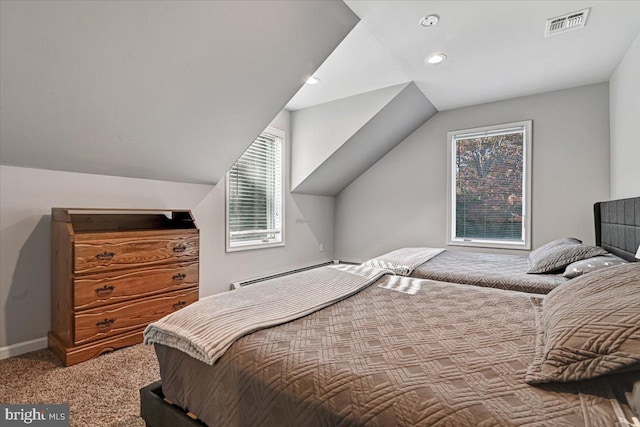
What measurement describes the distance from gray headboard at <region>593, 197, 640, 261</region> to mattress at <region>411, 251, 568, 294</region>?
0.51 metres

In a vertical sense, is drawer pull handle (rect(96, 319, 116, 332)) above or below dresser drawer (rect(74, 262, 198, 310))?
below

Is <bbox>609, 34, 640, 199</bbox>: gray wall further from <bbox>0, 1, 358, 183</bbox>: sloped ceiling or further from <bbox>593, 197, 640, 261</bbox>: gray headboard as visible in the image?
<bbox>0, 1, 358, 183</bbox>: sloped ceiling

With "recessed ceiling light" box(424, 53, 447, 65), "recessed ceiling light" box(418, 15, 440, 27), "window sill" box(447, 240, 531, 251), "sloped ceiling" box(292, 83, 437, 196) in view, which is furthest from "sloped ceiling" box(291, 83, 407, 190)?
"window sill" box(447, 240, 531, 251)

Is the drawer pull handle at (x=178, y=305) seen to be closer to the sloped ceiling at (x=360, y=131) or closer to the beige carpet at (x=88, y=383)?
the beige carpet at (x=88, y=383)

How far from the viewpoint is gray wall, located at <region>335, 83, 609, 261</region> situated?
3.54 m

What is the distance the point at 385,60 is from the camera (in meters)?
3.08

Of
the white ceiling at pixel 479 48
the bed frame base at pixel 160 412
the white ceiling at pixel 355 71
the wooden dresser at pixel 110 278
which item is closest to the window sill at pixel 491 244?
the white ceiling at pixel 479 48

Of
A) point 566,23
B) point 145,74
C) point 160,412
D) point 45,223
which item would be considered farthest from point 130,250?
point 566,23

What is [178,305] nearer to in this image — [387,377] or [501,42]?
[387,377]

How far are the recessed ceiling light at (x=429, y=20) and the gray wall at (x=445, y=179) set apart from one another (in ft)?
6.91

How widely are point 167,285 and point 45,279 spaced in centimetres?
87

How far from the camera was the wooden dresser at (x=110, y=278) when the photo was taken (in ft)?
7.20

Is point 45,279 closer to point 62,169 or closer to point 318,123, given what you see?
point 62,169

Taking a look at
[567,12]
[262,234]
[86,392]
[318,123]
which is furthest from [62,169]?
[567,12]
